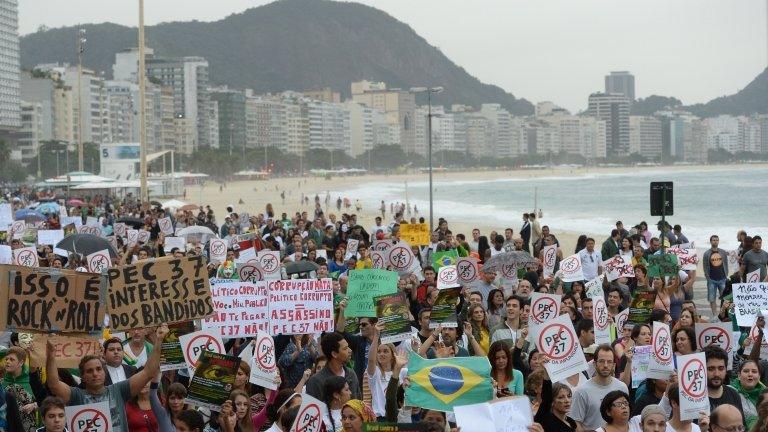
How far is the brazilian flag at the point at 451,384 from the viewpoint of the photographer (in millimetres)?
6887

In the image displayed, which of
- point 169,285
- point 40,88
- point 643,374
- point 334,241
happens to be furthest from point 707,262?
point 40,88

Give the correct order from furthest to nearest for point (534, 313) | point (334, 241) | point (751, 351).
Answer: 1. point (334, 241)
2. point (534, 313)
3. point (751, 351)

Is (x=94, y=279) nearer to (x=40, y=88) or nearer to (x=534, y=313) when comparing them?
(x=534, y=313)

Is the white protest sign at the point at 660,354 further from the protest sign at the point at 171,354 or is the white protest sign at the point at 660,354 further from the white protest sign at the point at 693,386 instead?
the protest sign at the point at 171,354

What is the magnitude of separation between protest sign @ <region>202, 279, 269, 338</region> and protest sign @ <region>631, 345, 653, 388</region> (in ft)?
10.00

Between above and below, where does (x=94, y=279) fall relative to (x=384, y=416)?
above

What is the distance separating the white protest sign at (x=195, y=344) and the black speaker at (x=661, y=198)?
27.1 feet

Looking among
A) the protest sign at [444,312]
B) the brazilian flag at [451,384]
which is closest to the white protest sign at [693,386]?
the brazilian flag at [451,384]

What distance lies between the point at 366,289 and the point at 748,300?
3149mm

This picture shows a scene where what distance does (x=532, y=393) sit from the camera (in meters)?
7.51

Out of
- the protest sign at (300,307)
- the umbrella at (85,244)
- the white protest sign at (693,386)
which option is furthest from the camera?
the umbrella at (85,244)

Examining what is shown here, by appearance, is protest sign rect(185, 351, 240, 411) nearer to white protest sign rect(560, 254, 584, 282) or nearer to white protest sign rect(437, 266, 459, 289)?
white protest sign rect(437, 266, 459, 289)

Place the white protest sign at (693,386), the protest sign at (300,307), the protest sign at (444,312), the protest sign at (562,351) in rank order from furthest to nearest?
1. the protest sign at (300,307)
2. the protest sign at (444,312)
3. the protest sign at (562,351)
4. the white protest sign at (693,386)

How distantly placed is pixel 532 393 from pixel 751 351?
2.34 meters
